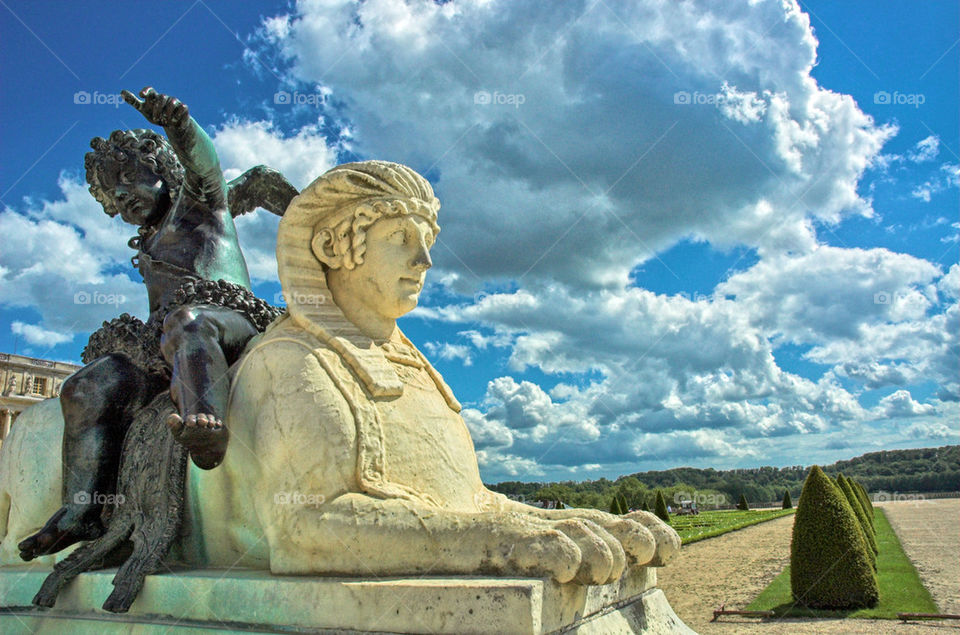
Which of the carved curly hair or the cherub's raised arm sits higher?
the carved curly hair

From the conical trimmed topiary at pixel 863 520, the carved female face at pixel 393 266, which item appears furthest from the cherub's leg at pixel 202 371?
the conical trimmed topiary at pixel 863 520

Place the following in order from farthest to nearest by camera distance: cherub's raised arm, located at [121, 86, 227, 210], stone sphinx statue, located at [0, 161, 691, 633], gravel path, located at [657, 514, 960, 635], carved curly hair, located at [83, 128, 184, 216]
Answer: gravel path, located at [657, 514, 960, 635]
carved curly hair, located at [83, 128, 184, 216]
cherub's raised arm, located at [121, 86, 227, 210]
stone sphinx statue, located at [0, 161, 691, 633]

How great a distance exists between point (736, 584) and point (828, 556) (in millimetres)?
4460

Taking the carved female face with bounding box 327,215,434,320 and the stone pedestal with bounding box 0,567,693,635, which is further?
the carved female face with bounding box 327,215,434,320

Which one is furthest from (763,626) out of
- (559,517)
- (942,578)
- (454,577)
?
(454,577)

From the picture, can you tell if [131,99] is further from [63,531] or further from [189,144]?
[63,531]

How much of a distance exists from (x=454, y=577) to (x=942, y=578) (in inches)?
755

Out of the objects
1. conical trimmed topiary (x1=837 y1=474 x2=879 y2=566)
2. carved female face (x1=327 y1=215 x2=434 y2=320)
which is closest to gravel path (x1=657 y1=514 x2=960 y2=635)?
conical trimmed topiary (x1=837 y1=474 x2=879 y2=566)

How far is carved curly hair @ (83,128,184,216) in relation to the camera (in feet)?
15.4

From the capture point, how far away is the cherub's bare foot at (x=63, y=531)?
3.75 m

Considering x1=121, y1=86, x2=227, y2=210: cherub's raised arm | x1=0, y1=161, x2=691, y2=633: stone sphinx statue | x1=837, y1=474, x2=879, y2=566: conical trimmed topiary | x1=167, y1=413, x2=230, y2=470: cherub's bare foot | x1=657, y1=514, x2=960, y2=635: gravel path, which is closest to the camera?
x1=0, y1=161, x2=691, y2=633: stone sphinx statue

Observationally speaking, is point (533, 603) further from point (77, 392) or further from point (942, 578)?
point (942, 578)

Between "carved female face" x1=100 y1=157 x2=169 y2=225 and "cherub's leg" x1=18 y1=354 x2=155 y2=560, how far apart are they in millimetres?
1178

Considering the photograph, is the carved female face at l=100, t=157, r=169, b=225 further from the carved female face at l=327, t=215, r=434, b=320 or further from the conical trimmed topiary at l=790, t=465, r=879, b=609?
the conical trimmed topiary at l=790, t=465, r=879, b=609
